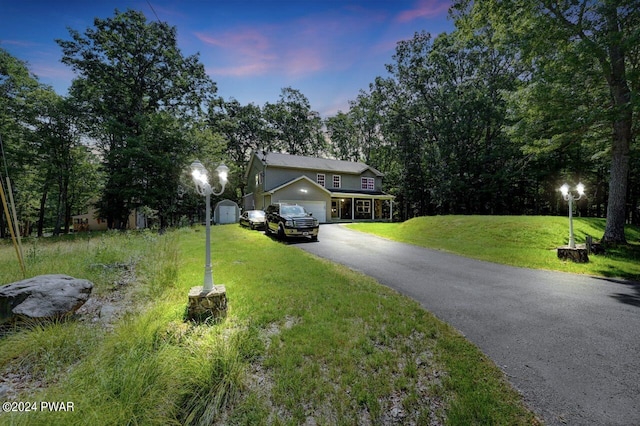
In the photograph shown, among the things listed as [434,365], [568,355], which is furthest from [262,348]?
[568,355]

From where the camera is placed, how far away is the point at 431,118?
27094 millimetres

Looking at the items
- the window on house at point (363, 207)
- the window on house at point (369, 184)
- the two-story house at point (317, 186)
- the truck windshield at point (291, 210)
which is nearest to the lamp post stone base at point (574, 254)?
the truck windshield at point (291, 210)

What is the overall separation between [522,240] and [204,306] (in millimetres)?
13347

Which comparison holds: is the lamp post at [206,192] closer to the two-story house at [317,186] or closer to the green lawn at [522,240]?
the green lawn at [522,240]

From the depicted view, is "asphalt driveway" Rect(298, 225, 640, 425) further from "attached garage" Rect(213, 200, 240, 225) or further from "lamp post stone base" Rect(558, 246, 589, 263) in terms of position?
"attached garage" Rect(213, 200, 240, 225)

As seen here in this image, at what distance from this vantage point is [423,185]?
30.5 metres

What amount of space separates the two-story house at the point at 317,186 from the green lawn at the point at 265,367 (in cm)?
1874

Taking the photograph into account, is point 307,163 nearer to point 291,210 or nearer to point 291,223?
point 291,210

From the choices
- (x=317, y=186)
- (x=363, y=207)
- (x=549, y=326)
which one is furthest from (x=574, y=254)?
(x=363, y=207)

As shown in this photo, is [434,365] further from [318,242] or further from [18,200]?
[18,200]

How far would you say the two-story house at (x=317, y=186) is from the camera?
77.3 ft

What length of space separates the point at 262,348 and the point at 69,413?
1933 mm

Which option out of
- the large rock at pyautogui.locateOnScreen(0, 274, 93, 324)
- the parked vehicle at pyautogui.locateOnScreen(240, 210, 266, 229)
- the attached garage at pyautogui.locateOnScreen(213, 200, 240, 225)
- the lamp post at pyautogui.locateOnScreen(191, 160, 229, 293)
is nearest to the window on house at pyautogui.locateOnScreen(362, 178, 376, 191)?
the parked vehicle at pyautogui.locateOnScreen(240, 210, 266, 229)

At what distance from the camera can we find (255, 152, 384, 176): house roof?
24.9 metres
